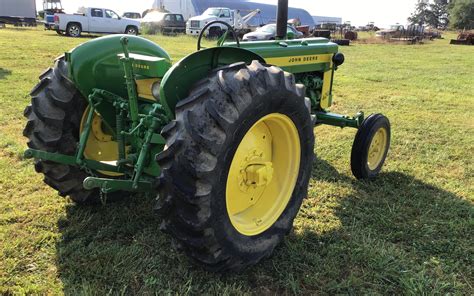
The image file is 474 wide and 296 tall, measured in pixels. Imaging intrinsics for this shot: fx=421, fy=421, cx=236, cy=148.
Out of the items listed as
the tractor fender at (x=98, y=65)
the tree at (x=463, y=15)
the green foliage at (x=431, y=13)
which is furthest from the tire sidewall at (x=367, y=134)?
the green foliage at (x=431, y=13)

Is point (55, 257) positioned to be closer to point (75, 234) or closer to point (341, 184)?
point (75, 234)

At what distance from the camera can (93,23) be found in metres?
24.2

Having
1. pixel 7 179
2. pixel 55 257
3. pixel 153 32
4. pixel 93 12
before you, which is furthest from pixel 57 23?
pixel 55 257

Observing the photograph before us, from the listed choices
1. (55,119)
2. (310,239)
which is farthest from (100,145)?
(310,239)

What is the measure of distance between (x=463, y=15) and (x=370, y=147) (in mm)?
70639

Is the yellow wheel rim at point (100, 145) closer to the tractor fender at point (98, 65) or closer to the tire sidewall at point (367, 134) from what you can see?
the tractor fender at point (98, 65)

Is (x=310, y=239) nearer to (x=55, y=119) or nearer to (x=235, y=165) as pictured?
(x=235, y=165)

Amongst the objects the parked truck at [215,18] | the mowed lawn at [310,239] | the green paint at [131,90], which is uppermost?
the parked truck at [215,18]

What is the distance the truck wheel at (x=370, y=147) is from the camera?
4023 millimetres

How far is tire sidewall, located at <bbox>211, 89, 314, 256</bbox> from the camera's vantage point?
2.28 meters

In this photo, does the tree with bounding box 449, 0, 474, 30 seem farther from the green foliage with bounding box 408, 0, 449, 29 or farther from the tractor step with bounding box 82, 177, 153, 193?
the tractor step with bounding box 82, 177, 153, 193

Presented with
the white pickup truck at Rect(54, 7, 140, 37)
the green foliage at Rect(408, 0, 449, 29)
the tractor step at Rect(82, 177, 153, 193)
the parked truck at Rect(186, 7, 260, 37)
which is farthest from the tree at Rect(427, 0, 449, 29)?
the tractor step at Rect(82, 177, 153, 193)

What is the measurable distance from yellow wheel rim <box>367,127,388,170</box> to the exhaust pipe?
1.42 meters

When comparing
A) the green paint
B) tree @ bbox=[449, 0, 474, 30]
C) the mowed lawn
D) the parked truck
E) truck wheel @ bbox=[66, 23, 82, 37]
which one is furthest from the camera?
tree @ bbox=[449, 0, 474, 30]
